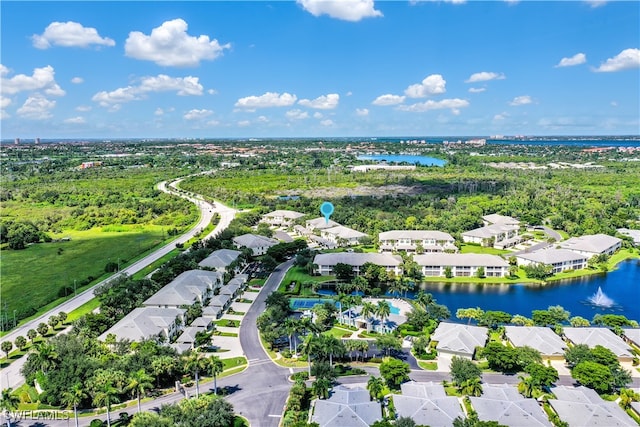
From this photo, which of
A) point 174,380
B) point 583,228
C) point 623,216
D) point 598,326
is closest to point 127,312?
point 174,380

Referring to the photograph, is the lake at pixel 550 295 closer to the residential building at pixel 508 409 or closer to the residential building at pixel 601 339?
the residential building at pixel 601 339

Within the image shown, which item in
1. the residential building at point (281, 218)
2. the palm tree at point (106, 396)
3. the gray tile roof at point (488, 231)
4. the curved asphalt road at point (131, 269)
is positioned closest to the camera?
the palm tree at point (106, 396)

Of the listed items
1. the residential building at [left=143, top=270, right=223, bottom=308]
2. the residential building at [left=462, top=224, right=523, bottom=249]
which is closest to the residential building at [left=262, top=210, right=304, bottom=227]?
the residential building at [left=462, top=224, right=523, bottom=249]

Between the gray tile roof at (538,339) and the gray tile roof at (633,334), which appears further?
the gray tile roof at (633,334)

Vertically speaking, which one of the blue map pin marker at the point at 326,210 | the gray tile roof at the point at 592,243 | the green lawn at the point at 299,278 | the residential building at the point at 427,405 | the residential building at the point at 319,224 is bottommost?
the green lawn at the point at 299,278

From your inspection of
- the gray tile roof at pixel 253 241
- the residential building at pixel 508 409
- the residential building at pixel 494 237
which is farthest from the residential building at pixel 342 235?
the residential building at pixel 508 409

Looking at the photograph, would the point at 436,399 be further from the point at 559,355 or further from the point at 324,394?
the point at 559,355

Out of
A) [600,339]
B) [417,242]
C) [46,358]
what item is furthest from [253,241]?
[600,339]
